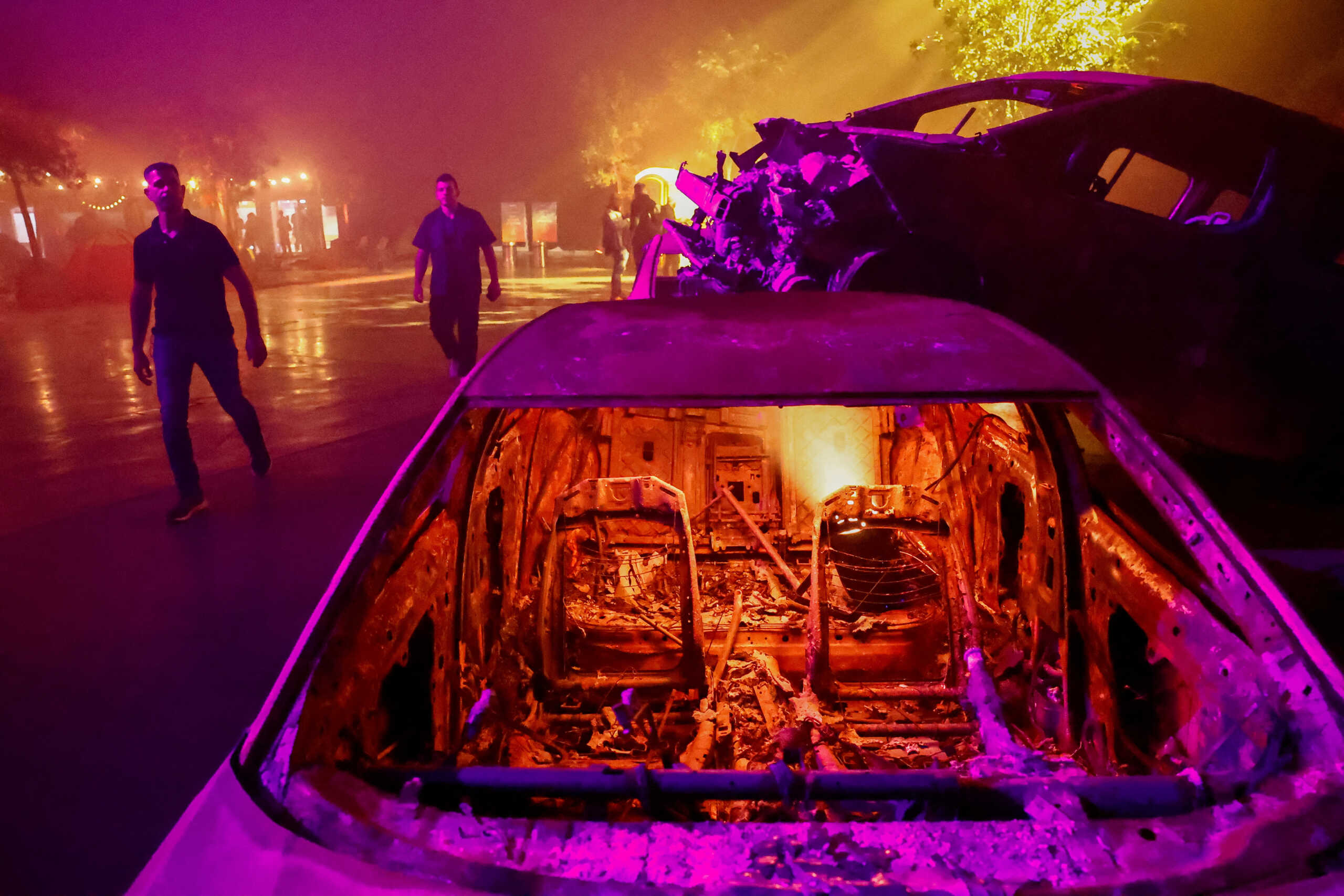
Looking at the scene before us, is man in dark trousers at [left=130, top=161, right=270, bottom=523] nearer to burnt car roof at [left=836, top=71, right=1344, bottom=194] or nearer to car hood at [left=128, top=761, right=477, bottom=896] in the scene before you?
car hood at [left=128, top=761, right=477, bottom=896]

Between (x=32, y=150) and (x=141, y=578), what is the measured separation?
24540mm

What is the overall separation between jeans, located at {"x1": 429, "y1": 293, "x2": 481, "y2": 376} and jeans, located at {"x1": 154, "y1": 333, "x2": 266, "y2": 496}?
220 centimetres

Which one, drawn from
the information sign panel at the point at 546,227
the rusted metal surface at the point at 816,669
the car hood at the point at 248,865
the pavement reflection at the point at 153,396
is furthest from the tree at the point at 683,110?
the car hood at the point at 248,865

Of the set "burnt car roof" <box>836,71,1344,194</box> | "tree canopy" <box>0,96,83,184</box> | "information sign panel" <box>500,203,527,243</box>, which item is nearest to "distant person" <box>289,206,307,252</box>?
"information sign panel" <box>500,203,527,243</box>

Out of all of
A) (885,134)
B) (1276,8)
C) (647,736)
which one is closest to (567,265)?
(1276,8)

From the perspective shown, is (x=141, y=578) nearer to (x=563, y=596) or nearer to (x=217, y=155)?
(x=563, y=596)

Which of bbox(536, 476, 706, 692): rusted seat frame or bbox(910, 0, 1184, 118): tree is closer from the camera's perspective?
bbox(536, 476, 706, 692): rusted seat frame

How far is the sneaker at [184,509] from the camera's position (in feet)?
14.3

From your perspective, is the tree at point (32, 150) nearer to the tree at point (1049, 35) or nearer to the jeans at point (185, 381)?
the jeans at point (185, 381)

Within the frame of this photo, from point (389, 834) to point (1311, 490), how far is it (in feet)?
16.9

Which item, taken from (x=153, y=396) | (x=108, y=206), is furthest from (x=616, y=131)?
(x=153, y=396)

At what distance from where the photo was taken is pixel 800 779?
4.37 ft

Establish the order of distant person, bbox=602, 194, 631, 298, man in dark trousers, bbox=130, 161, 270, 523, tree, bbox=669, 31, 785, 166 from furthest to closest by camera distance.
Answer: tree, bbox=669, 31, 785, 166
distant person, bbox=602, 194, 631, 298
man in dark trousers, bbox=130, 161, 270, 523

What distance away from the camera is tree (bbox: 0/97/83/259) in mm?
20406
